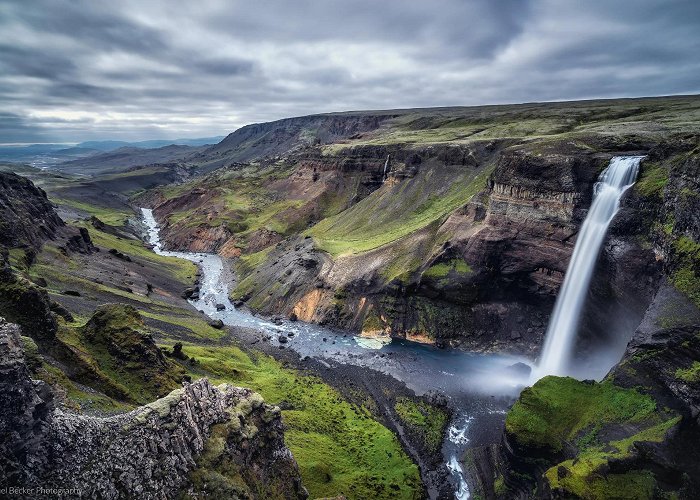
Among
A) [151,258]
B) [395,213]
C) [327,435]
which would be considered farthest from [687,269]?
[151,258]

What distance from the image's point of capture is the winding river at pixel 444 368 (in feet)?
165

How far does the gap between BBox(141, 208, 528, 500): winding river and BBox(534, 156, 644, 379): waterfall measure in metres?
5.57

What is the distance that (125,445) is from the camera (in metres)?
21.9

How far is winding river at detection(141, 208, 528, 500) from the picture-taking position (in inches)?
1981

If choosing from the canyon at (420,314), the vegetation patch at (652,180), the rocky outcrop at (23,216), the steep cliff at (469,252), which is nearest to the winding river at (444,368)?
the canyon at (420,314)

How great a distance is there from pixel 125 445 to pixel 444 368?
52.4m

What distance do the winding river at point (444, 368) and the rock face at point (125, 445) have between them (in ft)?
82.6

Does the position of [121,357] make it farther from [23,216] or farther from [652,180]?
[23,216]

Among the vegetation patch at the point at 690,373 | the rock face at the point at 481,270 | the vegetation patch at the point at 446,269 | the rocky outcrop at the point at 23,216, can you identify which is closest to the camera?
the vegetation patch at the point at 690,373

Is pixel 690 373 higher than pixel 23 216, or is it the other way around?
pixel 23 216

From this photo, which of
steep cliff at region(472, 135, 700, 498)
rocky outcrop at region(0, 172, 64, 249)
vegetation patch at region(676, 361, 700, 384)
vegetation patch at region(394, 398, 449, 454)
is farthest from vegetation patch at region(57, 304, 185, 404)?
rocky outcrop at region(0, 172, 64, 249)

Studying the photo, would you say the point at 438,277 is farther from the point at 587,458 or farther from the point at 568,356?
the point at 587,458

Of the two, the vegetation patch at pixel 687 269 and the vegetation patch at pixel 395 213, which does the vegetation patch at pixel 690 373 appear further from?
the vegetation patch at pixel 395 213

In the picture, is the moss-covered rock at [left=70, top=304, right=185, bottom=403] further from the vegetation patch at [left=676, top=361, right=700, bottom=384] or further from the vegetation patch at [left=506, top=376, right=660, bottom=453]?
the vegetation patch at [left=676, top=361, right=700, bottom=384]
